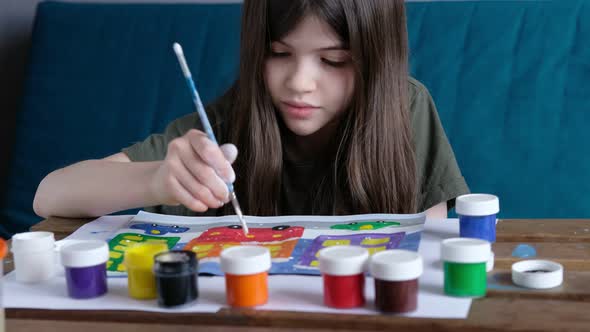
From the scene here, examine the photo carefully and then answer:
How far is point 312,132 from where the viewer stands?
135 cm

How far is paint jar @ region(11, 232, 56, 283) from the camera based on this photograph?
2.93 feet

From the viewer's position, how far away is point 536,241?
3.26 feet

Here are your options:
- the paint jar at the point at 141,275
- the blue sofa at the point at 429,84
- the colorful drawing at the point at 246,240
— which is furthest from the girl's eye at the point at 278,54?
the blue sofa at the point at 429,84

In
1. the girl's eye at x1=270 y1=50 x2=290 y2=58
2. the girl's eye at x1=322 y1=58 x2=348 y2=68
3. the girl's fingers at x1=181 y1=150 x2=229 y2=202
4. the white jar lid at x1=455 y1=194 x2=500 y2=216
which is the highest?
the girl's eye at x1=270 y1=50 x2=290 y2=58

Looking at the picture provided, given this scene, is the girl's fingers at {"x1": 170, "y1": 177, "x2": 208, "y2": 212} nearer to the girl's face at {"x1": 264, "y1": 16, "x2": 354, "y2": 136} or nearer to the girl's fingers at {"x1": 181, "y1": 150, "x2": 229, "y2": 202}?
the girl's fingers at {"x1": 181, "y1": 150, "x2": 229, "y2": 202}

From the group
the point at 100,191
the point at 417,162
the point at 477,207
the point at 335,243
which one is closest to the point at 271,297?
the point at 335,243

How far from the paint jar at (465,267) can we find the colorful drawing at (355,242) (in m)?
0.14

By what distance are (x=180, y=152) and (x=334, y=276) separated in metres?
0.31

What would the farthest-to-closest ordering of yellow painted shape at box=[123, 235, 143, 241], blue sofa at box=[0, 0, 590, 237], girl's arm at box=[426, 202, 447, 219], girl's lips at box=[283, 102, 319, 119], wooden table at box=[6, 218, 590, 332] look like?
blue sofa at box=[0, 0, 590, 237], girl's arm at box=[426, 202, 447, 219], girl's lips at box=[283, 102, 319, 119], yellow painted shape at box=[123, 235, 143, 241], wooden table at box=[6, 218, 590, 332]

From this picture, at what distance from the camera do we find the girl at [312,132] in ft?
3.94

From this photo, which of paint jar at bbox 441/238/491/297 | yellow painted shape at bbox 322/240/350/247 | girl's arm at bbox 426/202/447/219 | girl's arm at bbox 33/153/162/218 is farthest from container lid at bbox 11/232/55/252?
girl's arm at bbox 426/202/447/219

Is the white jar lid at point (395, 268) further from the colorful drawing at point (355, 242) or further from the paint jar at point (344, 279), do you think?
the colorful drawing at point (355, 242)

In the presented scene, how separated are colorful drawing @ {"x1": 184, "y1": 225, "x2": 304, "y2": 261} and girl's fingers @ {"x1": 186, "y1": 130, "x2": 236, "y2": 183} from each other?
84 millimetres

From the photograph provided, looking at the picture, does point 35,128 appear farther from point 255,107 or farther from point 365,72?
point 365,72
